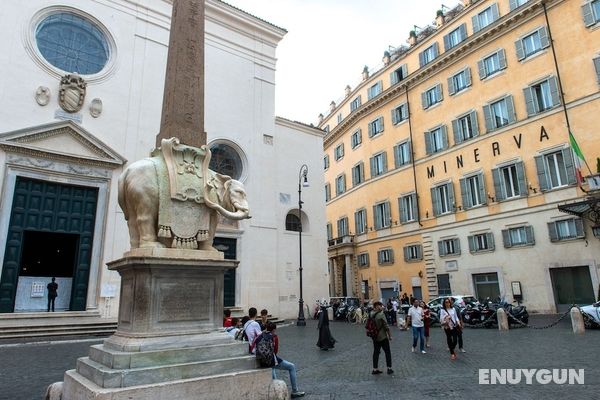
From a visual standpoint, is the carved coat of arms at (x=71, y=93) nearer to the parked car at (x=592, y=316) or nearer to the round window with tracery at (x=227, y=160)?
the round window with tracery at (x=227, y=160)

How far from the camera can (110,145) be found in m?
17.6

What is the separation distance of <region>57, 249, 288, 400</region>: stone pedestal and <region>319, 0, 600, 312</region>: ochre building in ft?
56.7

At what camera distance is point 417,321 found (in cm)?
976

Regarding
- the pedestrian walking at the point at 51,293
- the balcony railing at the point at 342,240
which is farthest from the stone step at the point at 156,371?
the balcony railing at the point at 342,240

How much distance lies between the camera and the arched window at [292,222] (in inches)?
905

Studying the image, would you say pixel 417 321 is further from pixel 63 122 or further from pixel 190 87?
pixel 63 122

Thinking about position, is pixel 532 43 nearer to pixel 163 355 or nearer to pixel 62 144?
pixel 62 144

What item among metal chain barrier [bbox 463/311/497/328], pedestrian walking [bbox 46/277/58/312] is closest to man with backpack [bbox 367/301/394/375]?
metal chain barrier [bbox 463/311/497/328]

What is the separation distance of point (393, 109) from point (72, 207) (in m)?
21.5

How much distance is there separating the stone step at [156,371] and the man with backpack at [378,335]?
10.5ft

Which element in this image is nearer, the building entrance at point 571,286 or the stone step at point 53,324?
the stone step at point 53,324

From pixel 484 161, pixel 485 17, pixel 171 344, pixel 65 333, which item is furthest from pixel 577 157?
pixel 65 333

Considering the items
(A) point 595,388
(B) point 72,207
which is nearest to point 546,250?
(A) point 595,388

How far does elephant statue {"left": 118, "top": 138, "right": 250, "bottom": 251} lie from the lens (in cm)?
514
